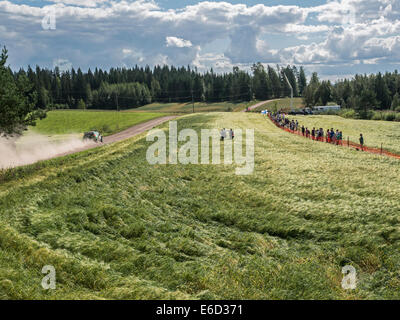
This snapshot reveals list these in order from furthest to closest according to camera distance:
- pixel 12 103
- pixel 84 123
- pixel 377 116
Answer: pixel 84 123 → pixel 377 116 → pixel 12 103

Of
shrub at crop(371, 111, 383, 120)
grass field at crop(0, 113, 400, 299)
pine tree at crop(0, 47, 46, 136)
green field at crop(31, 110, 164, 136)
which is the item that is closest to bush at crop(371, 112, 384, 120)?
shrub at crop(371, 111, 383, 120)

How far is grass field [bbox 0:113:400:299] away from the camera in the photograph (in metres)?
10.5

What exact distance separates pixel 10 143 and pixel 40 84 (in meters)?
129

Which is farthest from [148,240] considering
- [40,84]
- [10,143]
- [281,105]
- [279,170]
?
[40,84]

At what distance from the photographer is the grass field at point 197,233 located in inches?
412

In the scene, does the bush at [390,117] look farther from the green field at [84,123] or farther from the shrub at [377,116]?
the green field at [84,123]

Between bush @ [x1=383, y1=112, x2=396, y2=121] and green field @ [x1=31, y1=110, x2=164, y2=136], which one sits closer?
green field @ [x1=31, y1=110, x2=164, y2=136]

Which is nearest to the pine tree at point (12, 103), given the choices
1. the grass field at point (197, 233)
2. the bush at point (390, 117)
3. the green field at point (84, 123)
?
the grass field at point (197, 233)

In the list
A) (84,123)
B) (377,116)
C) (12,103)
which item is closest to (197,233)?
(12,103)

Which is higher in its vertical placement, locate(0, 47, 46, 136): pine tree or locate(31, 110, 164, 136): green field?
locate(0, 47, 46, 136): pine tree

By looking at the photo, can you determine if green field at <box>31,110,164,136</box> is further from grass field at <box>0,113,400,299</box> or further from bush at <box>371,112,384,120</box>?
bush at <box>371,112,384,120</box>

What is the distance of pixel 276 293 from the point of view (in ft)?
34.9

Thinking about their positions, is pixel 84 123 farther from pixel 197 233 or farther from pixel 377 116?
pixel 197 233

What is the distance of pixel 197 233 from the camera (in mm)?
16250
